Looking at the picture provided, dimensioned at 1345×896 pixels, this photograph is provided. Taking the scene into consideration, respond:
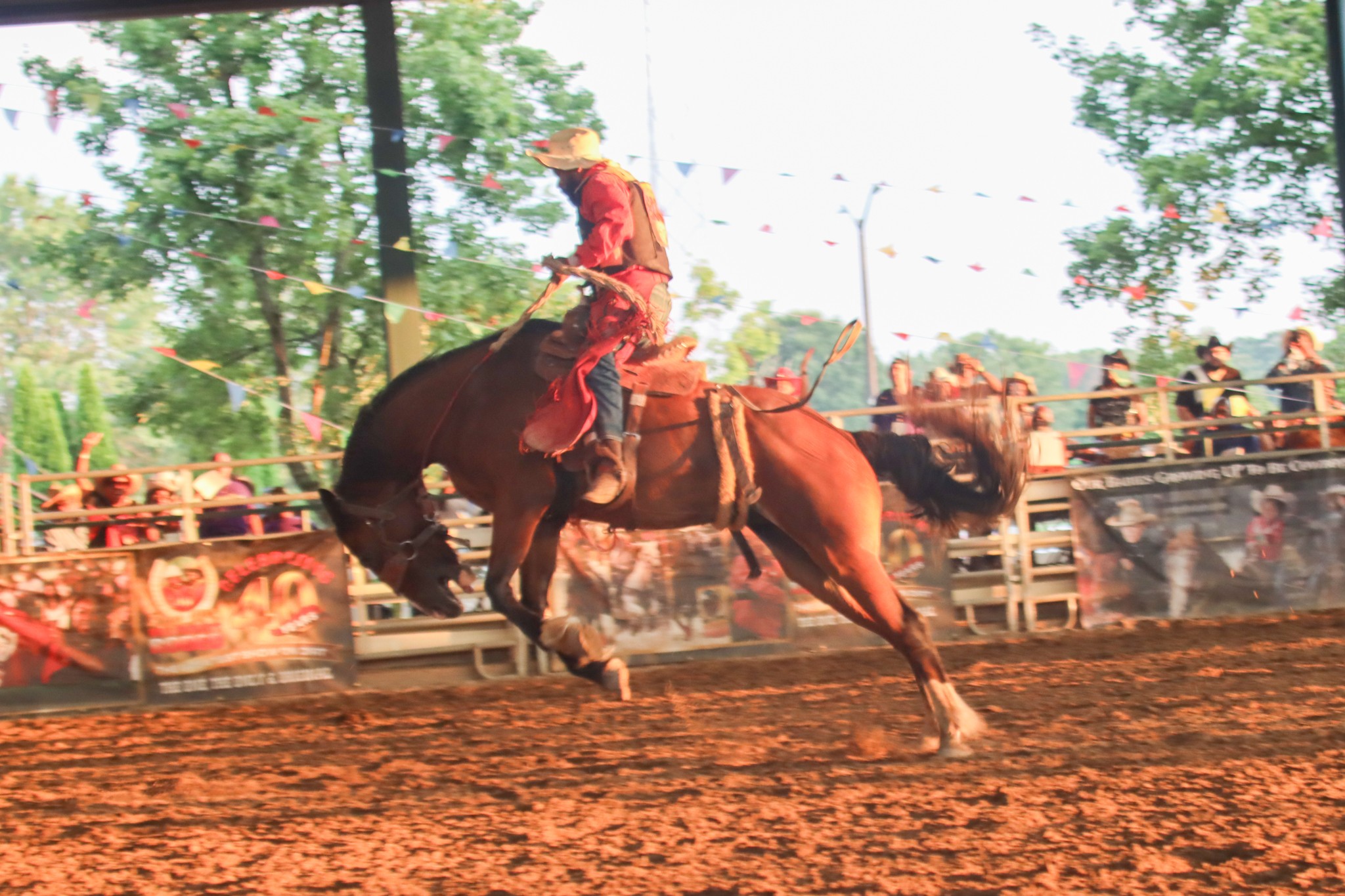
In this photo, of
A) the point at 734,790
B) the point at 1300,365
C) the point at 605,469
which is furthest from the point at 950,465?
the point at 1300,365

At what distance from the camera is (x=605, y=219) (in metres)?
4.76

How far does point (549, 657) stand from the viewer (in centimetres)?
773

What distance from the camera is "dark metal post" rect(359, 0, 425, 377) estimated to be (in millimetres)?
8875

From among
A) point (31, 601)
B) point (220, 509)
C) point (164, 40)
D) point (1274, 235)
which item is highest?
point (164, 40)

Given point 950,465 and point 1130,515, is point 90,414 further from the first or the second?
point 950,465

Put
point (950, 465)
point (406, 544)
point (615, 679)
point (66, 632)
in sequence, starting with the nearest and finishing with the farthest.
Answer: point (615, 679) < point (950, 465) < point (406, 544) < point (66, 632)

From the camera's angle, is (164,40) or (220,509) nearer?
(220,509)

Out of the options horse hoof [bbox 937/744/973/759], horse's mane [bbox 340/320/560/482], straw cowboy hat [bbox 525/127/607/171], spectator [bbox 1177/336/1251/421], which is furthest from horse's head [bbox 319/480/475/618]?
spectator [bbox 1177/336/1251/421]

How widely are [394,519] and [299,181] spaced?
333 inches

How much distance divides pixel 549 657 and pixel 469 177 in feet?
22.9

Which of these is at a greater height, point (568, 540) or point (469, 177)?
point (469, 177)

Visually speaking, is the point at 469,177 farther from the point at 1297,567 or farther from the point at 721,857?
the point at 721,857

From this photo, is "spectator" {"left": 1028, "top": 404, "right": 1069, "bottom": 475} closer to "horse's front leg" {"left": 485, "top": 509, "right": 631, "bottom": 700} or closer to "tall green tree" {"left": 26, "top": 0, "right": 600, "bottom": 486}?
"horse's front leg" {"left": 485, "top": 509, "right": 631, "bottom": 700}

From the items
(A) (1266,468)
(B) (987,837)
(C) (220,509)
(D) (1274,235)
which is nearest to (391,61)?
(C) (220,509)
